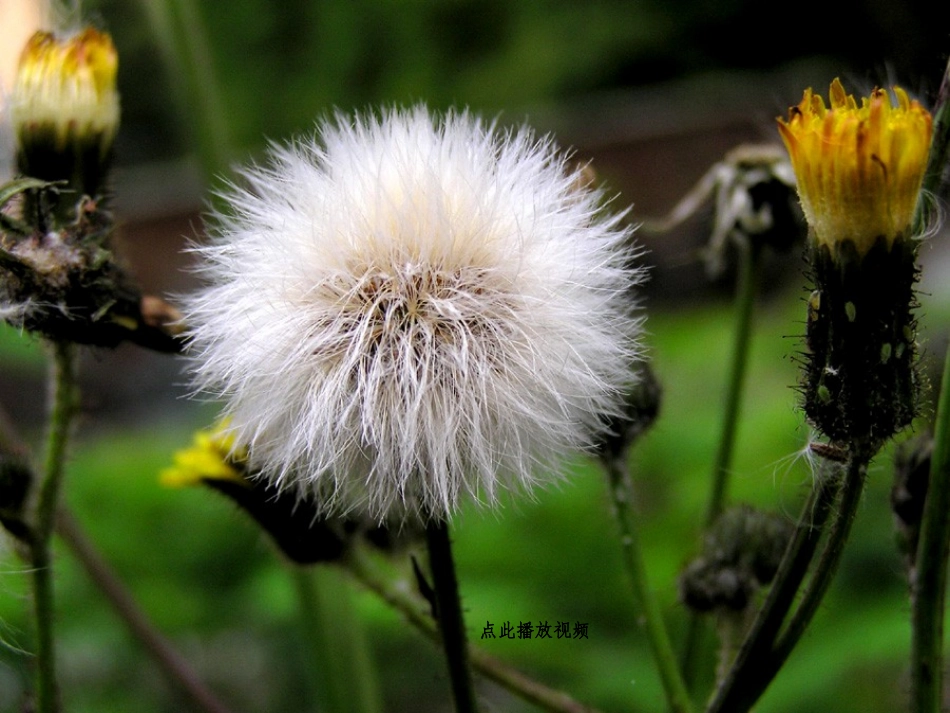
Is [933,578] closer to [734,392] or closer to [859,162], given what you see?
[859,162]

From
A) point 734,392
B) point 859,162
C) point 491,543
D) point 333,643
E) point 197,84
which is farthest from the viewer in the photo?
point 491,543

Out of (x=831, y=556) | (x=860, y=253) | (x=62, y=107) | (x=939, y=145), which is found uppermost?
(x=62, y=107)

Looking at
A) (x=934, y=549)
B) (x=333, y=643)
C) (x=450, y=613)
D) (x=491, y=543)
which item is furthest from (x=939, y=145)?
(x=491, y=543)

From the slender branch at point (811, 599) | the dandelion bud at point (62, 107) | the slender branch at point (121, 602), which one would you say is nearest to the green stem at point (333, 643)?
the slender branch at point (121, 602)

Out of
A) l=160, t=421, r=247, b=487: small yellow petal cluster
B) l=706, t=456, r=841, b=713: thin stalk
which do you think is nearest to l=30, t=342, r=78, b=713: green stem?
l=160, t=421, r=247, b=487: small yellow petal cluster

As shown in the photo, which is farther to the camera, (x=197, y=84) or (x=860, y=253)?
(x=197, y=84)

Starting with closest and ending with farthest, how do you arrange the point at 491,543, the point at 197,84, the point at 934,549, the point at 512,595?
the point at 934,549
the point at 197,84
the point at 512,595
the point at 491,543

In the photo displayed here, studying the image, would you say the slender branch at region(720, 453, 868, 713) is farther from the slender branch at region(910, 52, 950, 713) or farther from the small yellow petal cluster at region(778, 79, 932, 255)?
Answer: the small yellow petal cluster at region(778, 79, 932, 255)
